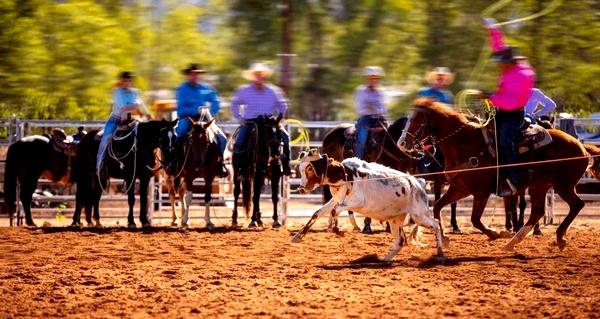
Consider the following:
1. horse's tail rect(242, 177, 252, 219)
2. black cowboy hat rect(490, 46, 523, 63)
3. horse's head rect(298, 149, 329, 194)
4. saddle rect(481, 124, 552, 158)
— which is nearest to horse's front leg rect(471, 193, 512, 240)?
saddle rect(481, 124, 552, 158)

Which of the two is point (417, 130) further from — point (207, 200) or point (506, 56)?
point (207, 200)

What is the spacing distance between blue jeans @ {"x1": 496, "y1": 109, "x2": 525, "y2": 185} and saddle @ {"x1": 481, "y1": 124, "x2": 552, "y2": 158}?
Result: 0.24 feet

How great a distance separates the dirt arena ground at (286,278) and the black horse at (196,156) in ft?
7.08

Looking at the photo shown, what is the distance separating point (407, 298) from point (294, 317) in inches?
49.7

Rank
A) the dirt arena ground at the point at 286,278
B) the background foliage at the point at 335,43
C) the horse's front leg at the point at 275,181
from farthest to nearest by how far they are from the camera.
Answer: the background foliage at the point at 335,43, the horse's front leg at the point at 275,181, the dirt arena ground at the point at 286,278

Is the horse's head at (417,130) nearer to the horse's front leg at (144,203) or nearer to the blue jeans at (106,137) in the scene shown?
the horse's front leg at (144,203)

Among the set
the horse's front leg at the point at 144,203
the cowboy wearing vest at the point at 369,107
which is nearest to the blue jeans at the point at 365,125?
the cowboy wearing vest at the point at 369,107

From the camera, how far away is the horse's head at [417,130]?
453 inches

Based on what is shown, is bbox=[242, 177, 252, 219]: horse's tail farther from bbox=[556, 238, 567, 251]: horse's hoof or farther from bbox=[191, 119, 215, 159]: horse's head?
bbox=[556, 238, 567, 251]: horse's hoof

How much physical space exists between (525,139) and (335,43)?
1405 cm

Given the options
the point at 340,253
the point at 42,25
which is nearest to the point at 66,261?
the point at 340,253

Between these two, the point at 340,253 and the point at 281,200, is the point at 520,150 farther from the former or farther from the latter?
the point at 281,200

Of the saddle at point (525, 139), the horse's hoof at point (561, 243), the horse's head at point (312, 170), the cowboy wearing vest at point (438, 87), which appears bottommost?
the horse's hoof at point (561, 243)

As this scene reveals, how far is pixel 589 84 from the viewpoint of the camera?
80.1 ft
